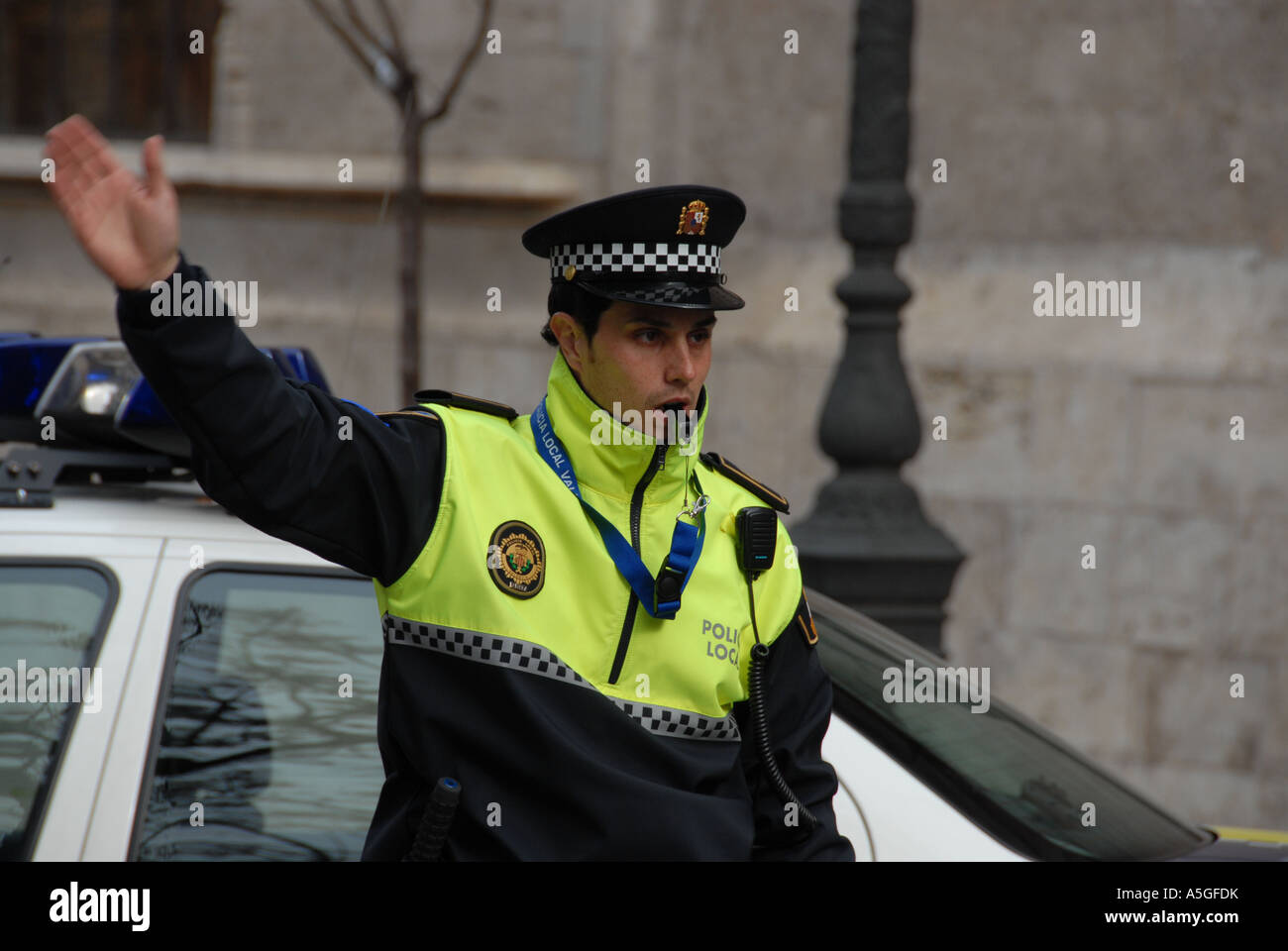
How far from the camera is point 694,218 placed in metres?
2.33

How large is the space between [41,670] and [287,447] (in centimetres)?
86

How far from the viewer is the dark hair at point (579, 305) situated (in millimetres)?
2258

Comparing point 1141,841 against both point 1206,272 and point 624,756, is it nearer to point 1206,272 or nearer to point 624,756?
point 624,756

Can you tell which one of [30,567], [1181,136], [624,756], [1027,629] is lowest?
[1027,629]

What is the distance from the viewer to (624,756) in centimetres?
210

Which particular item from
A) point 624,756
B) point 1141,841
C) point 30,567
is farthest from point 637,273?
point 1141,841

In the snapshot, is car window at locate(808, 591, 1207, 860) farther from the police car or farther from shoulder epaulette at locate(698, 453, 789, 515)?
shoulder epaulette at locate(698, 453, 789, 515)

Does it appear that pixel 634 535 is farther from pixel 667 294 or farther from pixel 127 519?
pixel 127 519

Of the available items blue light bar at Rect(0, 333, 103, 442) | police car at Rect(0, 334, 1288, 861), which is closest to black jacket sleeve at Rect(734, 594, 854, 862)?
police car at Rect(0, 334, 1288, 861)

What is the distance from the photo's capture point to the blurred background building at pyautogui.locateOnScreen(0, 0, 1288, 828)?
7.46 metres

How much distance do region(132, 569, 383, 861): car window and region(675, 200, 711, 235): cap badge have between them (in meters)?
0.79

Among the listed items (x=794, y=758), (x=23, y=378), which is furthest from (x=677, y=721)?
(x=23, y=378)
